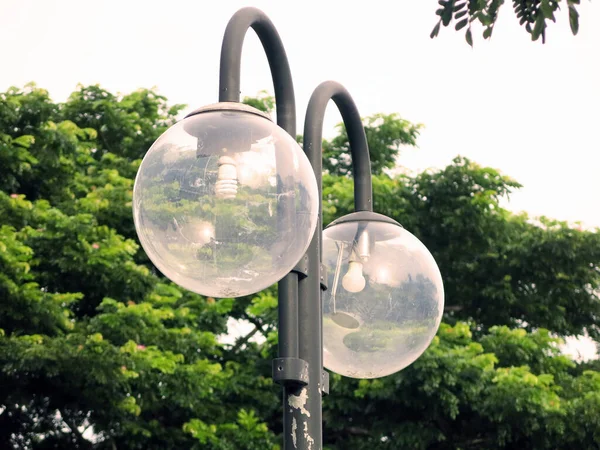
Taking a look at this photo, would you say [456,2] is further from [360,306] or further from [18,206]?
[18,206]

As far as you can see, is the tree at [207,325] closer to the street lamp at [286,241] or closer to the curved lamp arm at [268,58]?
the street lamp at [286,241]

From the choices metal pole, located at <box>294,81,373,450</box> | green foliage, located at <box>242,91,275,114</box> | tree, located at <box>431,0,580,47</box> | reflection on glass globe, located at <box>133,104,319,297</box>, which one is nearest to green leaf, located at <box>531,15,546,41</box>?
tree, located at <box>431,0,580,47</box>

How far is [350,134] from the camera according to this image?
410 centimetres

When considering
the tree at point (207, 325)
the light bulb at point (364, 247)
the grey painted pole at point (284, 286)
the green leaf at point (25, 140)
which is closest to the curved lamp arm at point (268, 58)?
the grey painted pole at point (284, 286)

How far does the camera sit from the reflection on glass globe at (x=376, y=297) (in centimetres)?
363

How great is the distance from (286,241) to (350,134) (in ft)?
4.48

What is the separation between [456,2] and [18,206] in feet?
33.0

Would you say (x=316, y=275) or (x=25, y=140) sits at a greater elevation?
(x=25, y=140)

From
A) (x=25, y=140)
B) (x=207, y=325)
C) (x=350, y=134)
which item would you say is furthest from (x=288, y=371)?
(x=207, y=325)

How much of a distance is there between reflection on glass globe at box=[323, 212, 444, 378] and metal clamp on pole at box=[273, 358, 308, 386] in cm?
59

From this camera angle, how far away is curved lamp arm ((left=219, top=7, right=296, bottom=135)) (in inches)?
121

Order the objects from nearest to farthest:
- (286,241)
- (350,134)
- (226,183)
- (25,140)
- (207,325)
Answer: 1. (226,183)
2. (286,241)
3. (350,134)
4. (25,140)
5. (207,325)

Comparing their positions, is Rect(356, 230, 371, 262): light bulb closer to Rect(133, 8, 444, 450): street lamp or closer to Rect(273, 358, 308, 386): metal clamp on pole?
Rect(133, 8, 444, 450): street lamp

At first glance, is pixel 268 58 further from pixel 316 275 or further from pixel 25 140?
pixel 25 140
